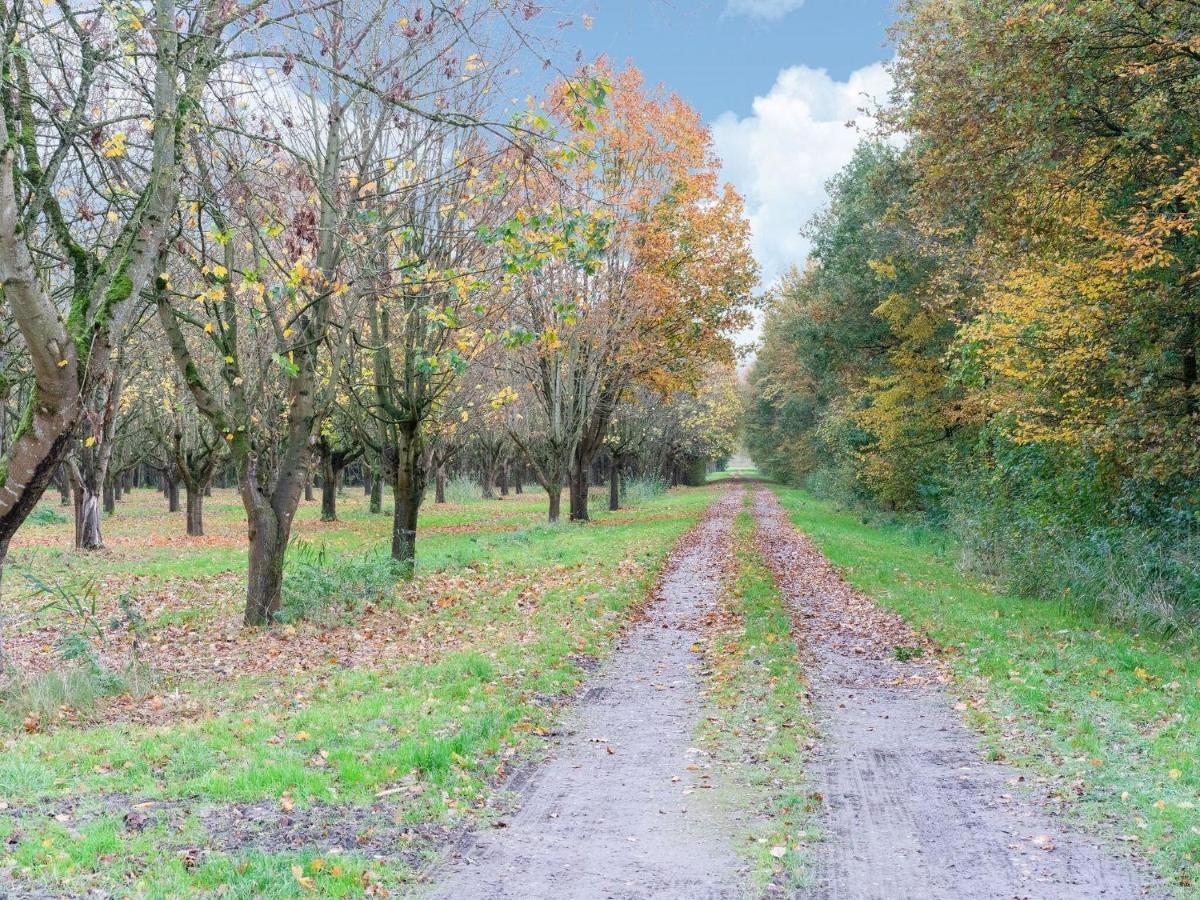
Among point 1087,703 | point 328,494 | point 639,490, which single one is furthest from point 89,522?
point 639,490

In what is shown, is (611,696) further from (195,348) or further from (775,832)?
(195,348)

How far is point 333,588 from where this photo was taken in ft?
42.7

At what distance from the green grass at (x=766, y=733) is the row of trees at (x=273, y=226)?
13.7 feet

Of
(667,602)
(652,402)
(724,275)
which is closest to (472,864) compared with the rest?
(667,602)

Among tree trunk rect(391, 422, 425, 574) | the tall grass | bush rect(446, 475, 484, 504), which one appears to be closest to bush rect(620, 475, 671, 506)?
bush rect(446, 475, 484, 504)

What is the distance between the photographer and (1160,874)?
4.80 metres

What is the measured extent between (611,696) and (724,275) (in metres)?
24.2

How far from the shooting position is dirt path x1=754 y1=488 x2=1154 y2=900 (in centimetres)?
473

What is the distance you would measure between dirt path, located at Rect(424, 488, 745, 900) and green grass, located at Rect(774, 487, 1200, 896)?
7.87ft

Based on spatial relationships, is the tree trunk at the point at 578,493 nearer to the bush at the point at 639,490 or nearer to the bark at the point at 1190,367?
the bush at the point at 639,490

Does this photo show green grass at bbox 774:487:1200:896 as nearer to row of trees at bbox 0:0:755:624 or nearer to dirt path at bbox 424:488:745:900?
dirt path at bbox 424:488:745:900

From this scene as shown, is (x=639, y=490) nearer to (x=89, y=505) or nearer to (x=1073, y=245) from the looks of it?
(x=89, y=505)

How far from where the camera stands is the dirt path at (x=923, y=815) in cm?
473

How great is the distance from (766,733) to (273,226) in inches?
232
